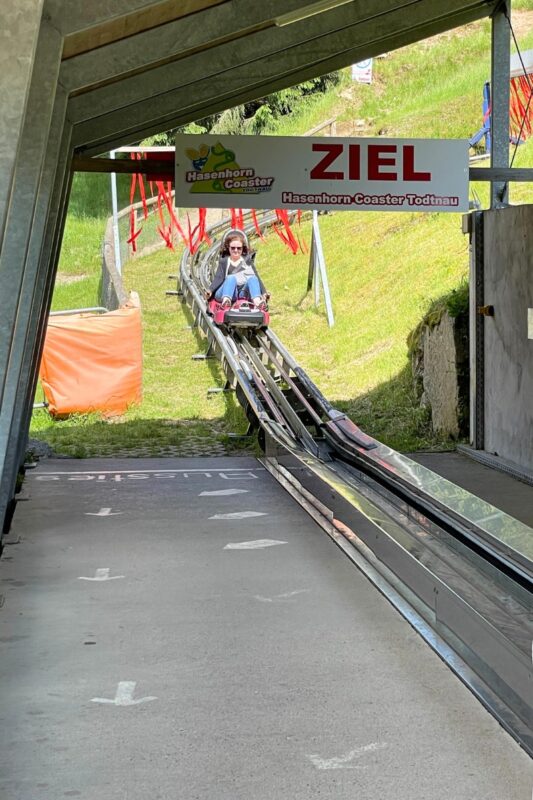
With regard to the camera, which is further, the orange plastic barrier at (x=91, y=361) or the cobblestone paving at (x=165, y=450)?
the orange plastic barrier at (x=91, y=361)

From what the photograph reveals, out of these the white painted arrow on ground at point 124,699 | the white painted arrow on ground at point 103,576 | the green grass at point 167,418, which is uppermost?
the green grass at point 167,418

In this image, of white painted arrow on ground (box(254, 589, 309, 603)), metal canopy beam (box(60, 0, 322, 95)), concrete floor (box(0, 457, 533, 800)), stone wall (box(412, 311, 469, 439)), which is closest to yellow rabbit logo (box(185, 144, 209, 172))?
metal canopy beam (box(60, 0, 322, 95))

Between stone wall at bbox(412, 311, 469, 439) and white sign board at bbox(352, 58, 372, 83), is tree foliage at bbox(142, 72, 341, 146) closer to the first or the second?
white sign board at bbox(352, 58, 372, 83)

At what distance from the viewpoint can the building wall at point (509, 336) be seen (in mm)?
10789

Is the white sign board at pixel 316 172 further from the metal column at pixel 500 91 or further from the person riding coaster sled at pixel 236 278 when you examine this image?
the person riding coaster sled at pixel 236 278

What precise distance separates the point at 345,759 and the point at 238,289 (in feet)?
45.3

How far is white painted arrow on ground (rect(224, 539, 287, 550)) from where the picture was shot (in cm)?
777

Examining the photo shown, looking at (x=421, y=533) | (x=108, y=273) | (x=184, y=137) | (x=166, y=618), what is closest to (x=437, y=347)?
(x=184, y=137)

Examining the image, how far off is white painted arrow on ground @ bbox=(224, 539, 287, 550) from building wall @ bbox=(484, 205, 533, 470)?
361 cm

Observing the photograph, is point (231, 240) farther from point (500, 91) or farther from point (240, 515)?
point (240, 515)

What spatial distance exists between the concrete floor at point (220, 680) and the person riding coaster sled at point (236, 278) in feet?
30.7

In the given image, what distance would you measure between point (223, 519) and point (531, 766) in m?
4.85

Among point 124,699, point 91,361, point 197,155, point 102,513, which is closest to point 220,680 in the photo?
point 124,699

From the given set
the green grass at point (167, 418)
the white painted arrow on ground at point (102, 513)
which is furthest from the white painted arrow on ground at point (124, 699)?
the green grass at point (167, 418)
